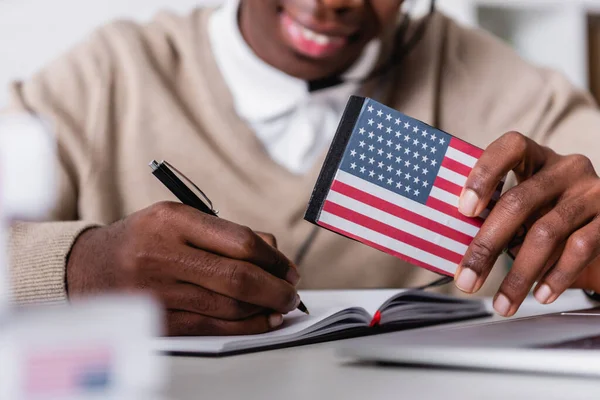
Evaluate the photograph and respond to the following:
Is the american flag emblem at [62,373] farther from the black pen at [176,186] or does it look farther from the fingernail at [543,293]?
the fingernail at [543,293]

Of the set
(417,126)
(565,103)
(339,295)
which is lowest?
(339,295)

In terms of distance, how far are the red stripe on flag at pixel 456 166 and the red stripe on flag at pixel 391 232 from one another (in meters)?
0.06

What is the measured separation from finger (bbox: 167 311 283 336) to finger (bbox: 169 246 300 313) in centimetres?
1

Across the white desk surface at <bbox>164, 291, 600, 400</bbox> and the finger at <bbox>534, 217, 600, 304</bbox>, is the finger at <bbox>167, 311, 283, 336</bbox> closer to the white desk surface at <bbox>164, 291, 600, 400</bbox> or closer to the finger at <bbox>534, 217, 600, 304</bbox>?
the white desk surface at <bbox>164, 291, 600, 400</bbox>

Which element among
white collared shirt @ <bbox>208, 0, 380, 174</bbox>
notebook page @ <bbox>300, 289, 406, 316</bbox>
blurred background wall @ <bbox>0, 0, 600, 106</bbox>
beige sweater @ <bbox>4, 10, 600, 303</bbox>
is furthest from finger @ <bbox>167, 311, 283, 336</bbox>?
blurred background wall @ <bbox>0, 0, 600, 106</bbox>

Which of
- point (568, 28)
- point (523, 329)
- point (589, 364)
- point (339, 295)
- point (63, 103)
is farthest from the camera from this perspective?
point (568, 28)

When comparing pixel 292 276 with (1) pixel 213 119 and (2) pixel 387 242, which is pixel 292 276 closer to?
(2) pixel 387 242

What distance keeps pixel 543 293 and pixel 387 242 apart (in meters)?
0.15

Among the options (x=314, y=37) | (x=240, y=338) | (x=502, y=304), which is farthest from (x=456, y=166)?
(x=314, y=37)

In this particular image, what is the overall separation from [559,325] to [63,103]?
0.91 meters

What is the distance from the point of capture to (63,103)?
1199mm

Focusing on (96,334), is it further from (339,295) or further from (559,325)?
(339,295)

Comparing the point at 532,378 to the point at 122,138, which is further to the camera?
the point at 122,138

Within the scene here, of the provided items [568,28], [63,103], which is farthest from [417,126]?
[568,28]
